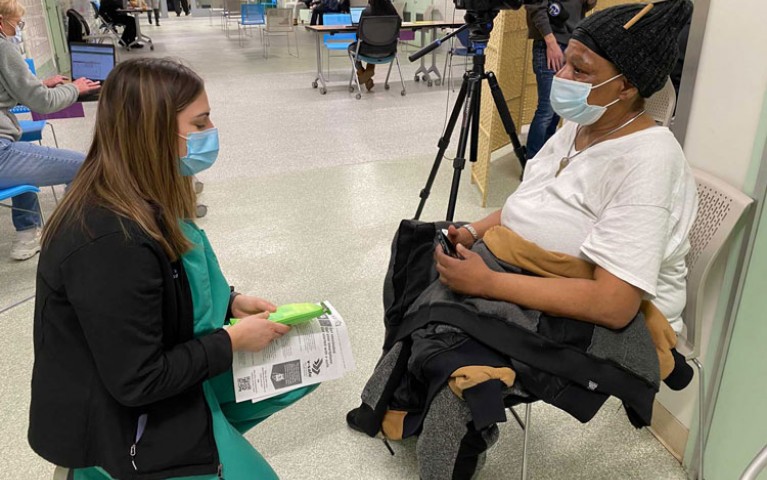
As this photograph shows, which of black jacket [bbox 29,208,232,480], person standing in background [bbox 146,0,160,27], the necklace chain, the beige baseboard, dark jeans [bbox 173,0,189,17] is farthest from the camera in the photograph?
dark jeans [bbox 173,0,189,17]

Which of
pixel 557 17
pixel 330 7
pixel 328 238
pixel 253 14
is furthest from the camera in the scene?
pixel 253 14

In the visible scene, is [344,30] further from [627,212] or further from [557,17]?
[627,212]

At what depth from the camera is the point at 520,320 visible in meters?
1.22

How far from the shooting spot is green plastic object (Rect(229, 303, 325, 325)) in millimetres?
1227

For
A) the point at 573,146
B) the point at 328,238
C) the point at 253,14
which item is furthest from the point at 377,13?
the point at 573,146

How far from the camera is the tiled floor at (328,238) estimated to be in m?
1.68

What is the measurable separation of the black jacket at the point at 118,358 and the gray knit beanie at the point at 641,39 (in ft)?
3.23

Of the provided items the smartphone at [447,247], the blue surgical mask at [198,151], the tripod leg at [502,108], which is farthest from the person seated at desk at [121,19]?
the smartphone at [447,247]

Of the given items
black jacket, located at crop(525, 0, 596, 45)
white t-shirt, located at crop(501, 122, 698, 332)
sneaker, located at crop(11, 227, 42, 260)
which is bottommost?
sneaker, located at crop(11, 227, 42, 260)

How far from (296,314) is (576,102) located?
2.57ft

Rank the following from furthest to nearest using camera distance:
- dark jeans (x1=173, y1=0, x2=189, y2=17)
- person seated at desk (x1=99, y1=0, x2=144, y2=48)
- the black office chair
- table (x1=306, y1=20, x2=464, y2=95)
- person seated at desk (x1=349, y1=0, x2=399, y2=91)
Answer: dark jeans (x1=173, y1=0, x2=189, y2=17) < person seated at desk (x1=99, y1=0, x2=144, y2=48) < table (x1=306, y1=20, x2=464, y2=95) < person seated at desk (x1=349, y1=0, x2=399, y2=91) < the black office chair

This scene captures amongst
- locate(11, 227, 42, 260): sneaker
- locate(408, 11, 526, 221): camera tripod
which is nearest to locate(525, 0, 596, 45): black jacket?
locate(408, 11, 526, 221): camera tripod

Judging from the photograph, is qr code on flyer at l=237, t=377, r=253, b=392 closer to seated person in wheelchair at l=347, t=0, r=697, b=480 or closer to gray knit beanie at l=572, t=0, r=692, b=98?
seated person in wheelchair at l=347, t=0, r=697, b=480

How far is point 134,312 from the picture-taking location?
3.13 ft
